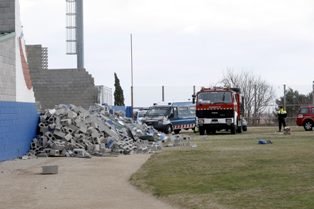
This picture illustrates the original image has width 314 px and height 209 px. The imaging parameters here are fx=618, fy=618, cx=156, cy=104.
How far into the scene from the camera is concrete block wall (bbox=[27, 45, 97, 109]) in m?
40.1

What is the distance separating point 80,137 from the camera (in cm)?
2497

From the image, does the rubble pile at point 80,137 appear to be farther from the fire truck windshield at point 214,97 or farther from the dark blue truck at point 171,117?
the dark blue truck at point 171,117

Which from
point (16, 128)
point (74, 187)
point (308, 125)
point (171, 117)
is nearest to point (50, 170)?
point (74, 187)

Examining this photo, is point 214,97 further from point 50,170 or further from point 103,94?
point 50,170

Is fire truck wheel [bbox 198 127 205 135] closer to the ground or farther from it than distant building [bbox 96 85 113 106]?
closer to the ground

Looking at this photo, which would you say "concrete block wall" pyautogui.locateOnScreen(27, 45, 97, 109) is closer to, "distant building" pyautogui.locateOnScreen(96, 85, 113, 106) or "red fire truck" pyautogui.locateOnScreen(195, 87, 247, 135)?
"distant building" pyautogui.locateOnScreen(96, 85, 113, 106)

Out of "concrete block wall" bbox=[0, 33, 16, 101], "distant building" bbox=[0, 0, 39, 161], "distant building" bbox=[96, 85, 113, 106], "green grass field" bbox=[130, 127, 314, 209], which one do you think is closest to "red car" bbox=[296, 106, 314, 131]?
"distant building" bbox=[96, 85, 113, 106]

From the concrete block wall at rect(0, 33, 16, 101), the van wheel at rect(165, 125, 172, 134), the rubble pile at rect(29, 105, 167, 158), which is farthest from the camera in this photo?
the van wheel at rect(165, 125, 172, 134)

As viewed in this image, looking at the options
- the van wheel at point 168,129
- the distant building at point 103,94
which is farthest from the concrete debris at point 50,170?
the distant building at point 103,94

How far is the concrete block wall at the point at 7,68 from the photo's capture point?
22.3 meters

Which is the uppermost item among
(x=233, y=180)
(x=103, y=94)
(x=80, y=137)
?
(x=103, y=94)

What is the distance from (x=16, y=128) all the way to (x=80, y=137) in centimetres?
314

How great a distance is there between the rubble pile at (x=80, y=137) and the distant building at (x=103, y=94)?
1162cm

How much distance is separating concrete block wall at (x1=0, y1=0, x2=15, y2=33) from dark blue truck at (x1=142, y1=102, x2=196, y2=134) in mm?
16440
